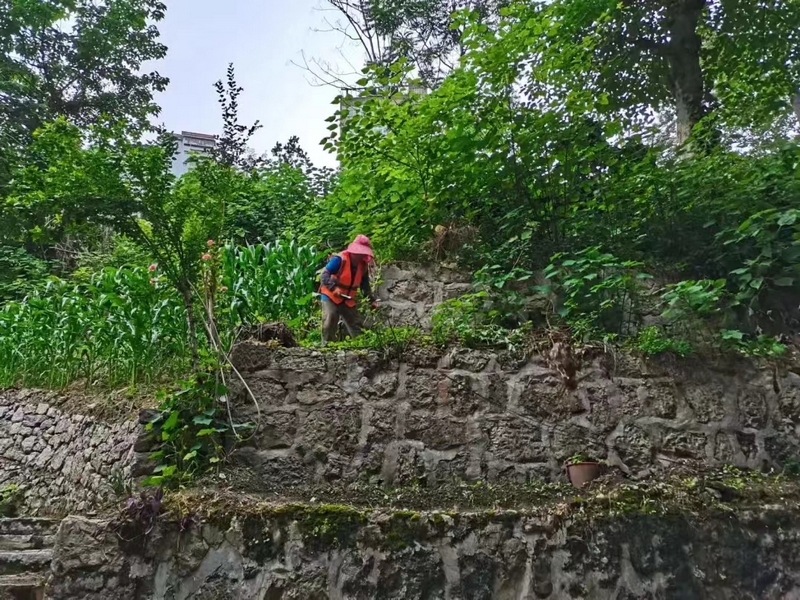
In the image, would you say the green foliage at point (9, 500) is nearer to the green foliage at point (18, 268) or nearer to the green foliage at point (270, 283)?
the green foliage at point (270, 283)

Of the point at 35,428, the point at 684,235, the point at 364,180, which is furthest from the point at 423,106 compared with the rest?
the point at 35,428

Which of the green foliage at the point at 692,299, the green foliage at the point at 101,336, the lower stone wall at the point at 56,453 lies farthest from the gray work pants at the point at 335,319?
the green foliage at the point at 692,299

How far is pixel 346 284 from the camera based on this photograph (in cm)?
414

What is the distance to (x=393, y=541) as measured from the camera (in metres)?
2.66

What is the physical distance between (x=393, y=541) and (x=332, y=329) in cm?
186

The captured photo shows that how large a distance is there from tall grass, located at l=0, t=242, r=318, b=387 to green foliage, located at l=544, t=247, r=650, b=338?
202 cm

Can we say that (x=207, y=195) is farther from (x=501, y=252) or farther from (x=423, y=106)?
(x=501, y=252)

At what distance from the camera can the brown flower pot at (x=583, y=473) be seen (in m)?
3.17

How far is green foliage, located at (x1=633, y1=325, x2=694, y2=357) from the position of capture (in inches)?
140

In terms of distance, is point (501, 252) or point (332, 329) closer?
point (332, 329)

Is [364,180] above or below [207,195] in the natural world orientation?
above

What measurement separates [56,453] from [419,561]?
3630 millimetres

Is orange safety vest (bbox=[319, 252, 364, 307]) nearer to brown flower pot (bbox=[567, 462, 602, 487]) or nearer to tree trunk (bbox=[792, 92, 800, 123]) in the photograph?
brown flower pot (bbox=[567, 462, 602, 487])

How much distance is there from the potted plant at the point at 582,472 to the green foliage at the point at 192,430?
1.94 meters
